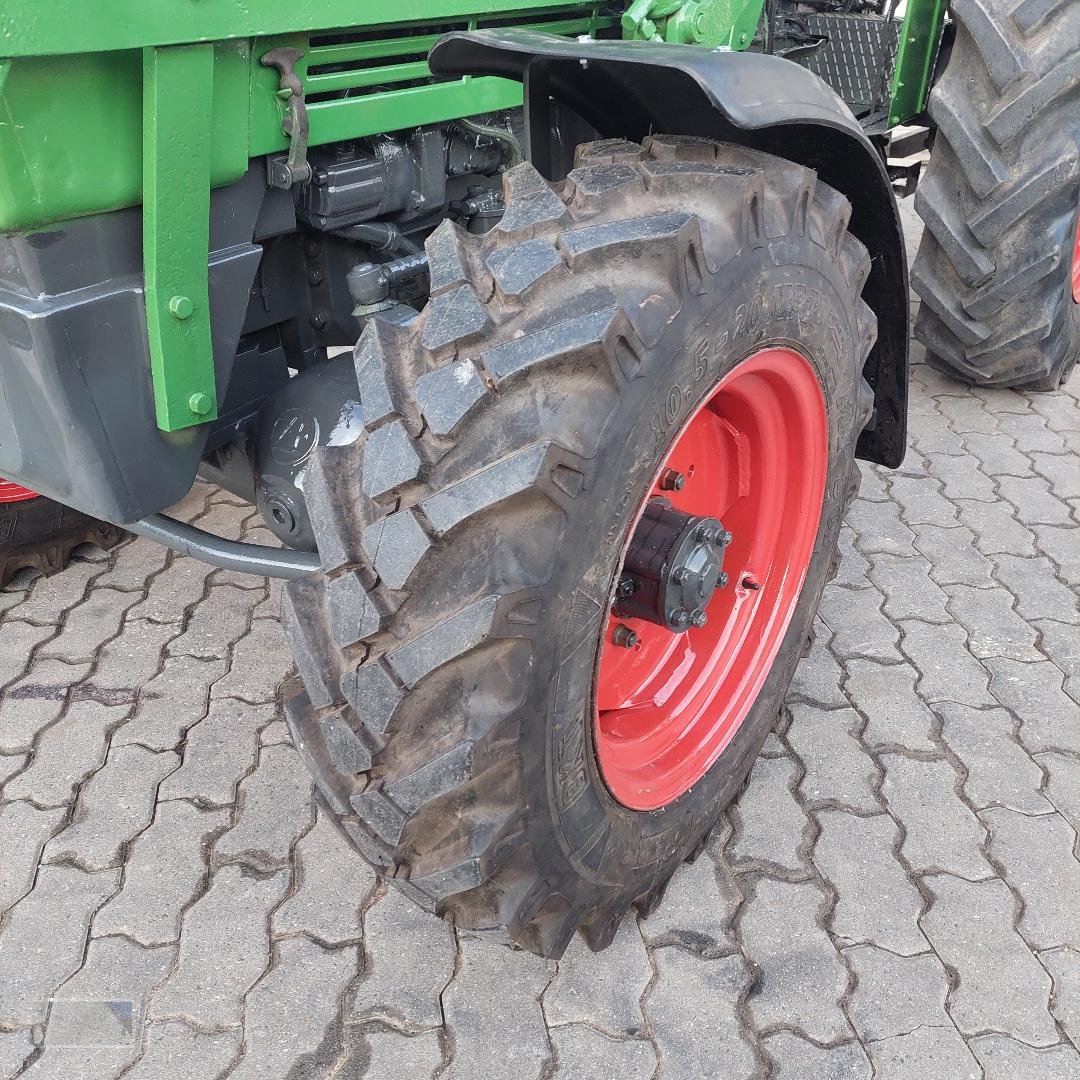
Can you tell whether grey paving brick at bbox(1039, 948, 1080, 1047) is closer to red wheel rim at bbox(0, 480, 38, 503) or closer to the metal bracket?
the metal bracket

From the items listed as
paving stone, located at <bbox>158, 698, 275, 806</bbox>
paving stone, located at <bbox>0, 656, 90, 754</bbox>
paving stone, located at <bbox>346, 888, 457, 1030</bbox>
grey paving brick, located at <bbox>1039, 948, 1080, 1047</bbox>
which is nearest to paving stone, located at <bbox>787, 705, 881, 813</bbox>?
grey paving brick, located at <bbox>1039, 948, 1080, 1047</bbox>

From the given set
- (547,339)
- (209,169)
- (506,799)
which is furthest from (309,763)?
(209,169)

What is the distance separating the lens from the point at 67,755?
235 cm

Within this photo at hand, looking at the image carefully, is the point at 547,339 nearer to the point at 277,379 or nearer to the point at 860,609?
the point at 277,379

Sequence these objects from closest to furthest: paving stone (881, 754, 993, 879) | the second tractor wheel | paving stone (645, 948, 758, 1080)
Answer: the second tractor wheel → paving stone (645, 948, 758, 1080) → paving stone (881, 754, 993, 879)

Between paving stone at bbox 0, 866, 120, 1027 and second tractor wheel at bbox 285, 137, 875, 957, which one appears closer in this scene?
second tractor wheel at bbox 285, 137, 875, 957

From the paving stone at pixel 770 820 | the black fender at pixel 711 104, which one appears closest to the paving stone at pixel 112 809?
the paving stone at pixel 770 820

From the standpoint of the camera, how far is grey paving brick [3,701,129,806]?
226cm

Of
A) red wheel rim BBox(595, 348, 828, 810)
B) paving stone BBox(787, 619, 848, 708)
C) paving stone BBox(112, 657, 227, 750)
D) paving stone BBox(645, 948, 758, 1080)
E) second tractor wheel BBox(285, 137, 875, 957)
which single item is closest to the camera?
second tractor wheel BBox(285, 137, 875, 957)

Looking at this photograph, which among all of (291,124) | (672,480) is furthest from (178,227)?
(672,480)

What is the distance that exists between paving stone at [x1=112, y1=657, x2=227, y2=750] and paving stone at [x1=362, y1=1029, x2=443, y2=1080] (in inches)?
35.2

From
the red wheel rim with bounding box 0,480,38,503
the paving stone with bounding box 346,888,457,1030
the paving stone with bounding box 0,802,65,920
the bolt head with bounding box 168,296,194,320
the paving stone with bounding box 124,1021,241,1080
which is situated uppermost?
the bolt head with bounding box 168,296,194,320

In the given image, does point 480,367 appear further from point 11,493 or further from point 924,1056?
point 11,493

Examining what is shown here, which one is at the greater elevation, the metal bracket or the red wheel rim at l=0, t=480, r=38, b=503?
the metal bracket
